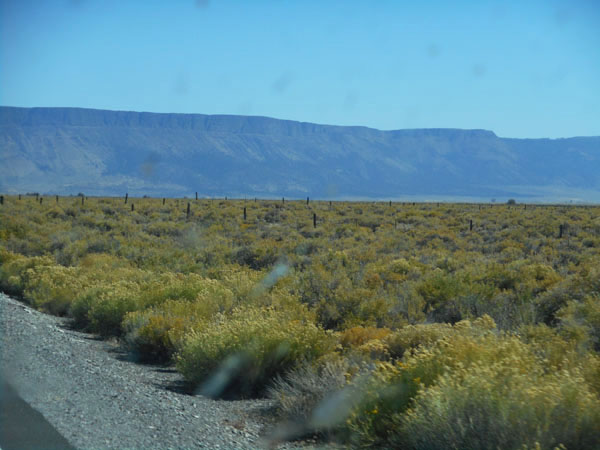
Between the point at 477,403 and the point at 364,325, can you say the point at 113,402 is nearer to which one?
the point at 477,403

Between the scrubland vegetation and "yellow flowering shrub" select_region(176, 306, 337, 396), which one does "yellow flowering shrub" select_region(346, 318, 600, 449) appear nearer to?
the scrubland vegetation

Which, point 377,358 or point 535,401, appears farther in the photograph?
point 377,358

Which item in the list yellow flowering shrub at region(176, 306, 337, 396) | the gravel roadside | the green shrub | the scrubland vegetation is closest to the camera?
the green shrub

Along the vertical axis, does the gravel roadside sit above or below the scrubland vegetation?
below

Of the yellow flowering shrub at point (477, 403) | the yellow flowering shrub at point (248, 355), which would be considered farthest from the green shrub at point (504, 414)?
the yellow flowering shrub at point (248, 355)

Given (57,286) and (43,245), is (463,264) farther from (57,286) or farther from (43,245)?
(43,245)

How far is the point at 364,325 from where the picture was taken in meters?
12.5

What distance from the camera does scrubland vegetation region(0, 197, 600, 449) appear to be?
5.93 metres

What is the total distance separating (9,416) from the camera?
294 inches

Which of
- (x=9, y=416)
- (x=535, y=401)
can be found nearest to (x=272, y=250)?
(x=9, y=416)

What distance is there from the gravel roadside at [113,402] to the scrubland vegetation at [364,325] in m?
0.52

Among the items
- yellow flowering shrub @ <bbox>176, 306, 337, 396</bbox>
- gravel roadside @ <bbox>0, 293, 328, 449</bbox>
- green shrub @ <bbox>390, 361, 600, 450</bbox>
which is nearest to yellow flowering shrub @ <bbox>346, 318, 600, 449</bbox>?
green shrub @ <bbox>390, 361, 600, 450</bbox>

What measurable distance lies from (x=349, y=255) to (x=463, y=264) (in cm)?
426

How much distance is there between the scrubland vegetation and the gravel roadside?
0.52 metres
